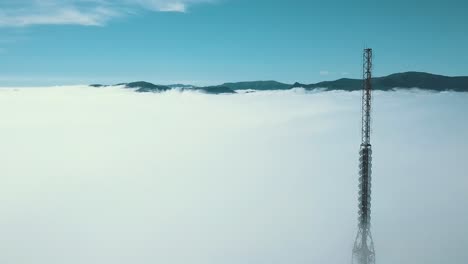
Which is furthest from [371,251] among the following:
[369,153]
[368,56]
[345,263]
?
[345,263]

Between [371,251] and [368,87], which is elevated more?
[368,87]

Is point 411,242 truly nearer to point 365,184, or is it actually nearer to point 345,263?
point 345,263

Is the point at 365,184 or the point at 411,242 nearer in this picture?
the point at 365,184

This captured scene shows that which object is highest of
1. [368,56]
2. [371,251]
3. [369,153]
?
[368,56]

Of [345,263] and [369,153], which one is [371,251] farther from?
[345,263]

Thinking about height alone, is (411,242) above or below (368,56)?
below

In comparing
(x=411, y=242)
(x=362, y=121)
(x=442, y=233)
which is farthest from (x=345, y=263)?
(x=362, y=121)

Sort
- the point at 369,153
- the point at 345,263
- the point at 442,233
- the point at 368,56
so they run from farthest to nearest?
the point at 442,233 → the point at 345,263 → the point at 369,153 → the point at 368,56

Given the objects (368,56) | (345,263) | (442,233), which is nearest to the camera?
(368,56)

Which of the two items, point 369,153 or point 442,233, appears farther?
point 442,233
